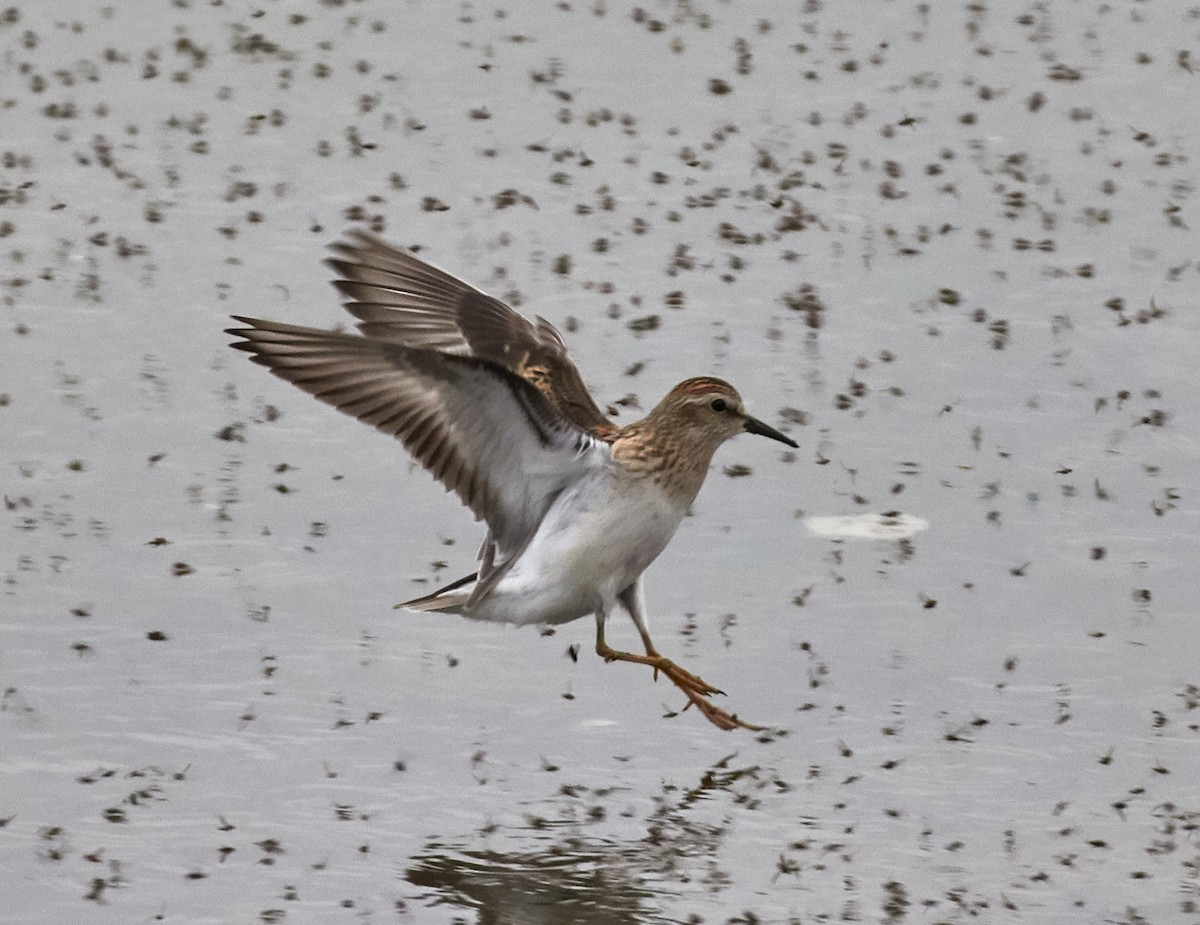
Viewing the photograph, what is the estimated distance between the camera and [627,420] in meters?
11.5

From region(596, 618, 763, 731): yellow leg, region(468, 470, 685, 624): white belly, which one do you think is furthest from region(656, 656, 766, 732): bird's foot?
region(468, 470, 685, 624): white belly

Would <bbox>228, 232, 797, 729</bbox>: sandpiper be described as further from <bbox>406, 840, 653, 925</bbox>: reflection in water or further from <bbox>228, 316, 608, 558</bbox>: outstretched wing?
<bbox>406, 840, 653, 925</bbox>: reflection in water

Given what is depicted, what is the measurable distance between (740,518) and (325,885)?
12.5 ft

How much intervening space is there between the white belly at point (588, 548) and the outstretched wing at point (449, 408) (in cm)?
12

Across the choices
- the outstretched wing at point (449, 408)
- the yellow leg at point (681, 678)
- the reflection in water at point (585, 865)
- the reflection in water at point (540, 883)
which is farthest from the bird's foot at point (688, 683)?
the reflection in water at point (540, 883)

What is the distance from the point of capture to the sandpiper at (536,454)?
25.3 feet

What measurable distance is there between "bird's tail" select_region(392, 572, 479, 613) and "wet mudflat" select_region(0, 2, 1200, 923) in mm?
511

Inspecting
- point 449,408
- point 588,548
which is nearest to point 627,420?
point 588,548

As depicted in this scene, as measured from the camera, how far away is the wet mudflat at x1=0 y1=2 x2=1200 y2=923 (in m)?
7.85

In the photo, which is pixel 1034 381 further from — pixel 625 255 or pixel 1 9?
pixel 1 9

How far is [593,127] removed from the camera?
15898mm

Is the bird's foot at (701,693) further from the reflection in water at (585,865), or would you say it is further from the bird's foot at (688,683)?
the reflection in water at (585,865)

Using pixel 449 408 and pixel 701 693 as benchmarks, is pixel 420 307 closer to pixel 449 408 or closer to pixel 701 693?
pixel 449 408

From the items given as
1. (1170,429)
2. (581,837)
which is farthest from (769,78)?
(581,837)
